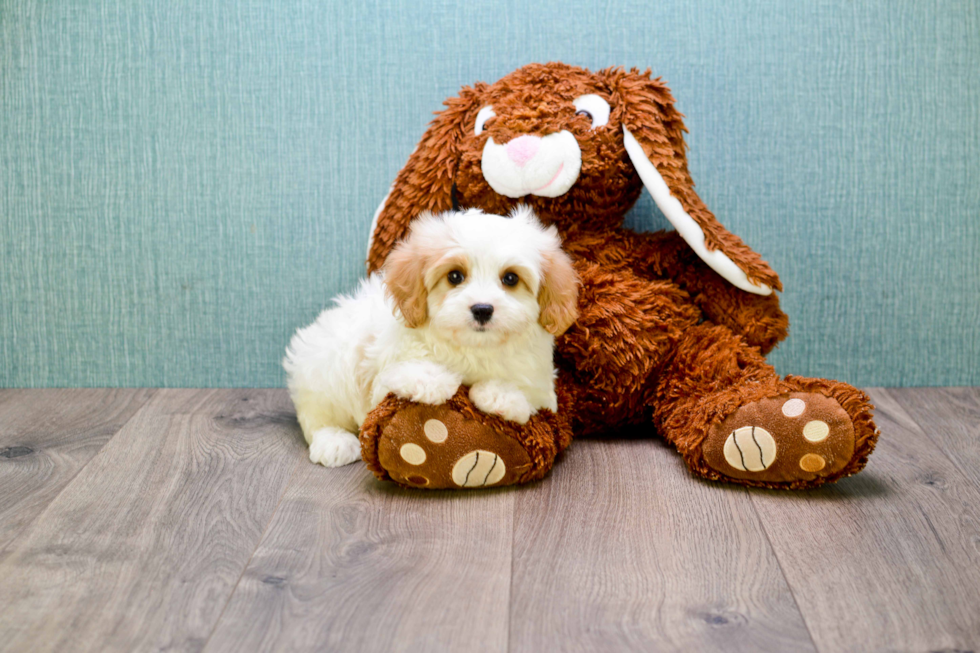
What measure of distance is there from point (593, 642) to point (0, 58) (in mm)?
1662

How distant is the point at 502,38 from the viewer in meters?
1.73

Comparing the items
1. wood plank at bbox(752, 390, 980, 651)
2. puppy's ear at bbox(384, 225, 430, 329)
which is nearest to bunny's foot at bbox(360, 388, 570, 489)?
puppy's ear at bbox(384, 225, 430, 329)

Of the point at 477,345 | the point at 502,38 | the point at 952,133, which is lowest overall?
the point at 477,345

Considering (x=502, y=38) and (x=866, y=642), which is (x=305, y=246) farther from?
(x=866, y=642)

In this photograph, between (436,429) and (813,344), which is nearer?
(436,429)

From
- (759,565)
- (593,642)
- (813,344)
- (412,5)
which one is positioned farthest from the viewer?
(813,344)

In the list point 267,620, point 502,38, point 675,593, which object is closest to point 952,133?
point 502,38

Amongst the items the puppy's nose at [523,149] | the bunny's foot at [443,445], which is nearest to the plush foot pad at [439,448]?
the bunny's foot at [443,445]

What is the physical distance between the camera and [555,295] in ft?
4.22

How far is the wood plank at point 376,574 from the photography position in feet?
3.12

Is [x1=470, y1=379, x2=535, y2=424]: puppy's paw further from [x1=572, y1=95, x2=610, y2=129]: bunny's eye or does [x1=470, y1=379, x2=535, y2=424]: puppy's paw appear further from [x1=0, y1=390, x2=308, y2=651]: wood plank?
[x1=572, y1=95, x2=610, y2=129]: bunny's eye

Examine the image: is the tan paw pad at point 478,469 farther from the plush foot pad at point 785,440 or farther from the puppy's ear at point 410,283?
the plush foot pad at point 785,440

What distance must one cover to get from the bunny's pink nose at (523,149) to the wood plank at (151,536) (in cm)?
64

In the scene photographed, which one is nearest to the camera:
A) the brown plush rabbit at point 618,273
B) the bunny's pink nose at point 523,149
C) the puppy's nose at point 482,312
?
the puppy's nose at point 482,312
